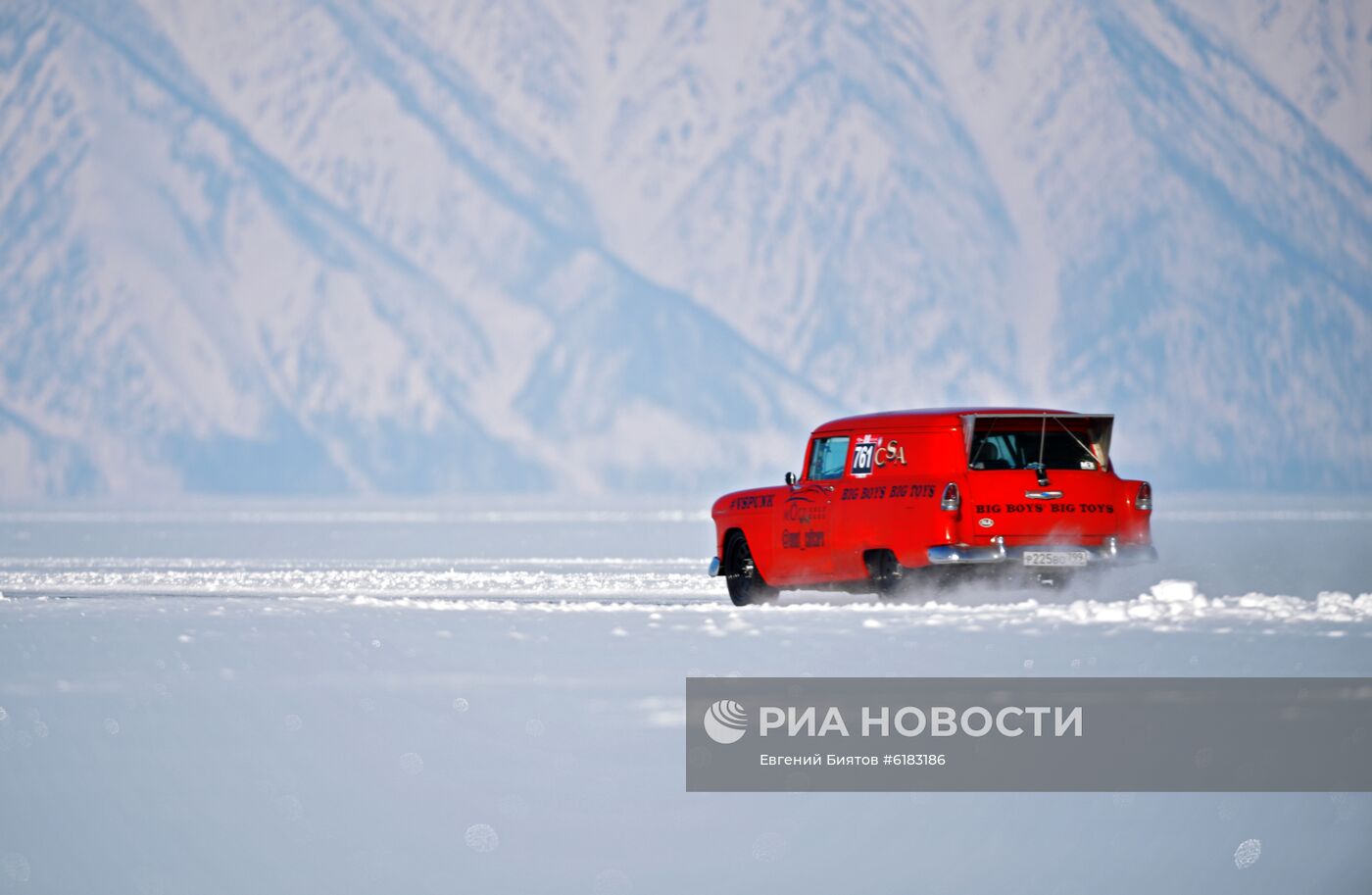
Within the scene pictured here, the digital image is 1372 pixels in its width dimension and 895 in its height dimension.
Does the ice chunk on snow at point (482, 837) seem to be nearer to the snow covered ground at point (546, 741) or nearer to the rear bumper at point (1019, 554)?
the snow covered ground at point (546, 741)

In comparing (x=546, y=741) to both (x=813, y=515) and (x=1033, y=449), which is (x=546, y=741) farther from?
(x=1033, y=449)

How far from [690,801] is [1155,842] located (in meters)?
1.86

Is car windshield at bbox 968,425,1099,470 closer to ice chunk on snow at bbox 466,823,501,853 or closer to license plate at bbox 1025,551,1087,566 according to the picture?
license plate at bbox 1025,551,1087,566

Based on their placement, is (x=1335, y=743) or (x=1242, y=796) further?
(x=1335, y=743)

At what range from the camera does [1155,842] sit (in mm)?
7715

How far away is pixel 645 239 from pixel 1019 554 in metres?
125

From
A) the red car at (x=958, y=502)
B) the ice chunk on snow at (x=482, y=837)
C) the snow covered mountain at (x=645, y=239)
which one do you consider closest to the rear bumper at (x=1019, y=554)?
the red car at (x=958, y=502)

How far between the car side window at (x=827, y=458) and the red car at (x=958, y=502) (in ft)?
0.06

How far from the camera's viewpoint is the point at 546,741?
1016 cm

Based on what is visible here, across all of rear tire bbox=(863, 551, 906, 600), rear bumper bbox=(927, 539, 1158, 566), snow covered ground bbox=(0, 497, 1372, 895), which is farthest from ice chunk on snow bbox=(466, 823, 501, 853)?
rear tire bbox=(863, 551, 906, 600)

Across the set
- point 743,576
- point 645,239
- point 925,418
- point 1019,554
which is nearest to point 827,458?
point 925,418

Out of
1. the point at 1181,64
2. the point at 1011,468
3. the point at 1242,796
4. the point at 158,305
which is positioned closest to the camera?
the point at 1242,796

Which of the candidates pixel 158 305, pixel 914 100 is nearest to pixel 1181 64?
pixel 914 100

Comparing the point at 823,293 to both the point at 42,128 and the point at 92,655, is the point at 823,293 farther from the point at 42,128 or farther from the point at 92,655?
the point at 92,655
